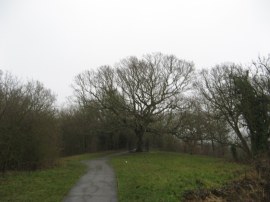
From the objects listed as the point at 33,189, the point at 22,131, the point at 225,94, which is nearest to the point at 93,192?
the point at 33,189

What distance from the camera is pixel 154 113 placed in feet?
164

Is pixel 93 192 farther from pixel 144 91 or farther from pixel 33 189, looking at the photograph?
pixel 144 91

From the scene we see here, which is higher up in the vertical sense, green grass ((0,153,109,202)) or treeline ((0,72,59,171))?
treeline ((0,72,59,171))

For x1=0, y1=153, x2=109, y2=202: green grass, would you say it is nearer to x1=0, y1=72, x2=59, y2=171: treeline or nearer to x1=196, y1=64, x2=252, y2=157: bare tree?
x1=0, y1=72, x2=59, y2=171: treeline

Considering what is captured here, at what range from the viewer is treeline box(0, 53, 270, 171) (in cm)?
2819

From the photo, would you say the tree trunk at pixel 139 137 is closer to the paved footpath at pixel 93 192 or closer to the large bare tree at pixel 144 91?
the large bare tree at pixel 144 91

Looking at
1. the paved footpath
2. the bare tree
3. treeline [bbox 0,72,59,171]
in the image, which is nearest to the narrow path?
the paved footpath

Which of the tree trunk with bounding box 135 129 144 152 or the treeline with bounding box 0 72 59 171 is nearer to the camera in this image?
the treeline with bounding box 0 72 59 171

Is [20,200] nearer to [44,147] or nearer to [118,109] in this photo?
[44,147]

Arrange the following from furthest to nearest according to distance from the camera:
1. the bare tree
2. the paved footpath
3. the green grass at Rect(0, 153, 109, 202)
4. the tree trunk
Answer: the tree trunk < the bare tree < the green grass at Rect(0, 153, 109, 202) < the paved footpath

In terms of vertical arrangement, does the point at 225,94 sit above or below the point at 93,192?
above

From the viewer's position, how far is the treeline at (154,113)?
2819 cm


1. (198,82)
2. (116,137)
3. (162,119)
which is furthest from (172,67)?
(116,137)

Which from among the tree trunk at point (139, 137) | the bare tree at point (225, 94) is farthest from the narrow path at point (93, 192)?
the tree trunk at point (139, 137)
